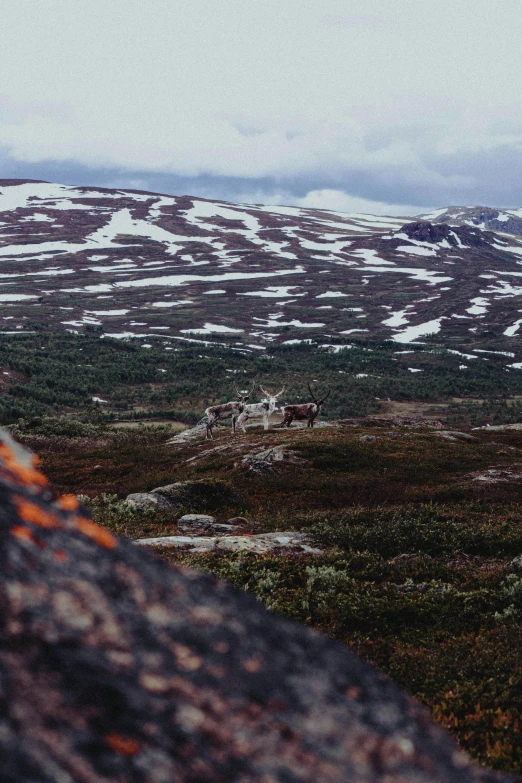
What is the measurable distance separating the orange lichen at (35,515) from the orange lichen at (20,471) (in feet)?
0.62

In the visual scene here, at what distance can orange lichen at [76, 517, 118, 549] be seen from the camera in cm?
328

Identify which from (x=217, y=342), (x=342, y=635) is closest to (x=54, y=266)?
(x=217, y=342)

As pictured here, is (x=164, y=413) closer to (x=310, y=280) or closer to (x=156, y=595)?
(x=156, y=595)

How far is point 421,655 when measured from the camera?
23.7ft

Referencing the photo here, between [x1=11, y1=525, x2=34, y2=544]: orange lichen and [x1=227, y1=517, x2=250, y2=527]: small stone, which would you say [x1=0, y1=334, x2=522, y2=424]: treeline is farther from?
[x1=11, y1=525, x2=34, y2=544]: orange lichen

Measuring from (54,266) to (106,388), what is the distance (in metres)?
111

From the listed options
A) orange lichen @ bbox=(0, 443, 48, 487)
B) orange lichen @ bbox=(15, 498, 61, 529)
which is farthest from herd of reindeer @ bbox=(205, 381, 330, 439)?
orange lichen @ bbox=(15, 498, 61, 529)

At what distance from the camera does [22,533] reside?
2998 millimetres

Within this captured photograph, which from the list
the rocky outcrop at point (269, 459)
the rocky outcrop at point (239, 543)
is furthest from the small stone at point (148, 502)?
the rocky outcrop at point (269, 459)

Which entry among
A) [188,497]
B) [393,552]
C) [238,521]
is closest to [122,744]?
[393,552]

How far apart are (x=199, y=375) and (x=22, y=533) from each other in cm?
7712

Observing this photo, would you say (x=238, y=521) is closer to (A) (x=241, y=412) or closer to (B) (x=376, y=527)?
(B) (x=376, y=527)

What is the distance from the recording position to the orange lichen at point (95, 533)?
10.8ft

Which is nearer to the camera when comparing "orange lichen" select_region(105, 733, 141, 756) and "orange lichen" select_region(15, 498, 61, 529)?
"orange lichen" select_region(105, 733, 141, 756)
